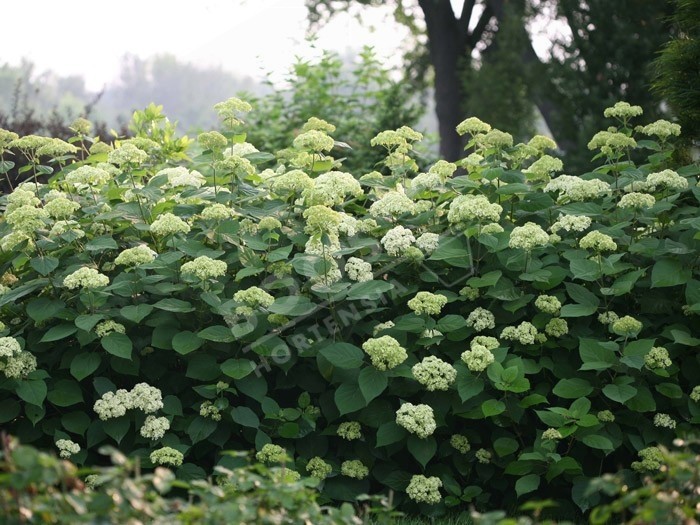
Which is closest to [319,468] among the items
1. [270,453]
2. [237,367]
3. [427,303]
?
[270,453]

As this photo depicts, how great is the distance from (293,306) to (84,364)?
2.90 ft

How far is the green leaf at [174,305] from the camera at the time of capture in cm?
351

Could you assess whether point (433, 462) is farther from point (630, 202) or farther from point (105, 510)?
point (105, 510)

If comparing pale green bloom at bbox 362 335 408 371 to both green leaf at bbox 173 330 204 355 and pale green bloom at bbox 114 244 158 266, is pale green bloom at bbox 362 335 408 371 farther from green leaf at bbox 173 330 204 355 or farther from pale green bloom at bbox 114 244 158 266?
pale green bloom at bbox 114 244 158 266

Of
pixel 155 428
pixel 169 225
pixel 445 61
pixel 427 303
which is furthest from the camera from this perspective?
pixel 445 61

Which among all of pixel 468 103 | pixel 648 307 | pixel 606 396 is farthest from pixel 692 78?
pixel 468 103

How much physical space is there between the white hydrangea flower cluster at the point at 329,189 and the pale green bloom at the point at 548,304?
2.99ft

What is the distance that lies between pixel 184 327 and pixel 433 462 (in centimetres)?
121

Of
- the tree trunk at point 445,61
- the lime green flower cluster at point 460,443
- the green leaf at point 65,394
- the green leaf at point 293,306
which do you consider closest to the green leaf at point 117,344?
the green leaf at point 65,394

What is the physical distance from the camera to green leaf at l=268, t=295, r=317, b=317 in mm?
3453

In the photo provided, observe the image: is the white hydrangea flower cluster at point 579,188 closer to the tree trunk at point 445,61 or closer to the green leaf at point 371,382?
the green leaf at point 371,382

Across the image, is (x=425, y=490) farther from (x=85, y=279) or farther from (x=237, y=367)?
(x=85, y=279)

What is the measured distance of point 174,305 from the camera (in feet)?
11.6

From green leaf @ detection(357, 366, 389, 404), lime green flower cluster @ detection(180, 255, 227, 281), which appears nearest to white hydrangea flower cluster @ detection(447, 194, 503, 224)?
green leaf @ detection(357, 366, 389, 404)
